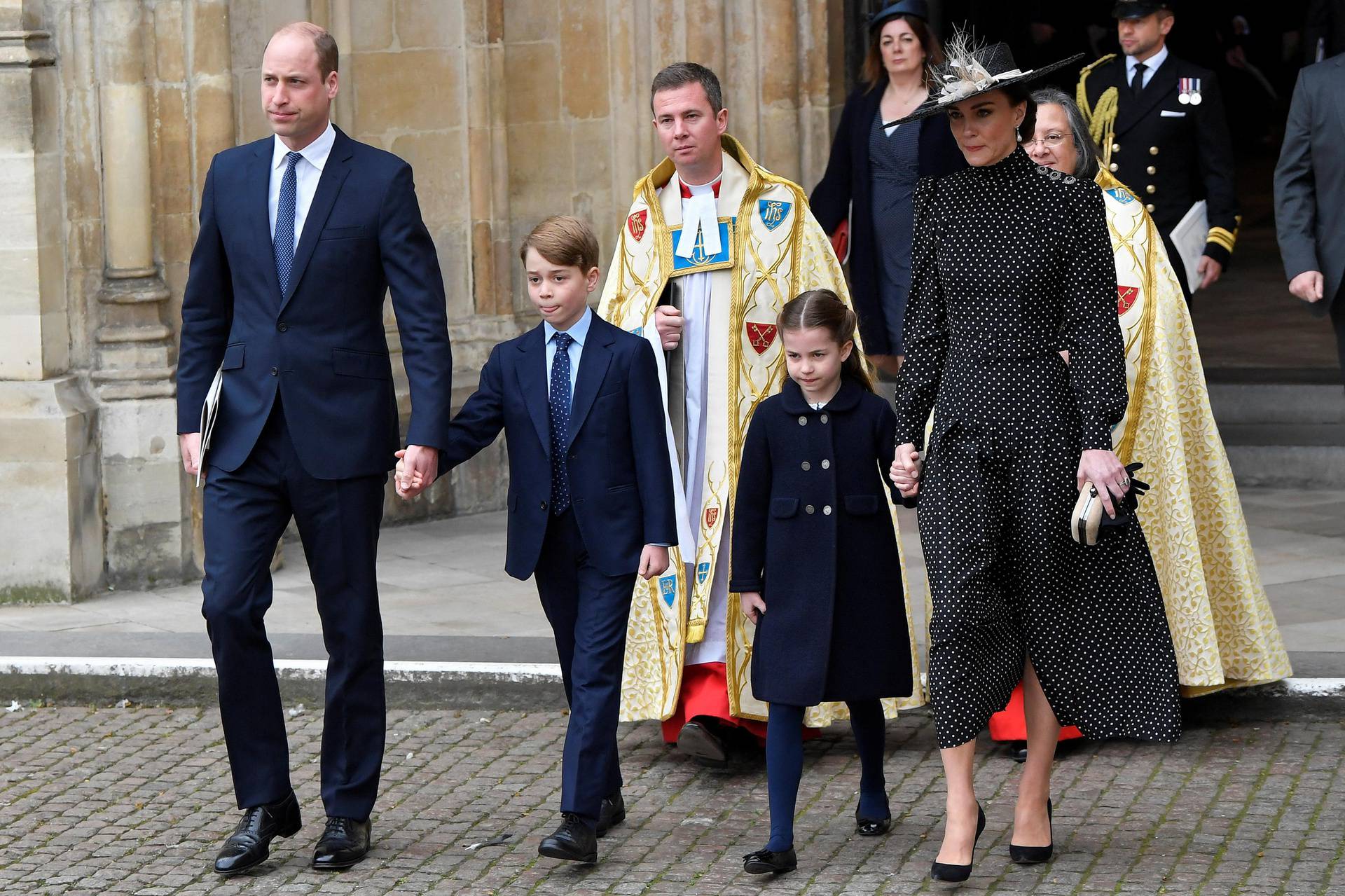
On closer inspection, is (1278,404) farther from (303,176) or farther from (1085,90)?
(303,176)

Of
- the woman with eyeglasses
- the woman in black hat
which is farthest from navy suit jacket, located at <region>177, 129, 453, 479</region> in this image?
the woman in black hat

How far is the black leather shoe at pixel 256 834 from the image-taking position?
4.89m

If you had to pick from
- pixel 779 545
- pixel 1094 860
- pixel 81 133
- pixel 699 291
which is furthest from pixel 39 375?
pixel 1094 860

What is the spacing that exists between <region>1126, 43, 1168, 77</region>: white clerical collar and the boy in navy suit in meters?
3.31

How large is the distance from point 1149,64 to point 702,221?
2620 mm

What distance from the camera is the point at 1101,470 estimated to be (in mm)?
4660

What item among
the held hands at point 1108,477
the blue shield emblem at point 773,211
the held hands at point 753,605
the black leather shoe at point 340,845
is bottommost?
the black leather shoe at point 340,845

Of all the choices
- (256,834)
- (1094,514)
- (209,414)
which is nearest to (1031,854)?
(1094,514)

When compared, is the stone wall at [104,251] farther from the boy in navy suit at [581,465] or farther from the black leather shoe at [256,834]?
the boy in navy suit at [581,465]

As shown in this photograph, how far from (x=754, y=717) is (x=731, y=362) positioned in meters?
Answer: 0.91

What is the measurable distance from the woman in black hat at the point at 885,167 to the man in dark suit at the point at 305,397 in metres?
2.50

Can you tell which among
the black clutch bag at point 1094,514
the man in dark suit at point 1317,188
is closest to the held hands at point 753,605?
the black clutch bag at point 1094,514

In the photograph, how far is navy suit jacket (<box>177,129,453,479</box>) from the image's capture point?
495 cm

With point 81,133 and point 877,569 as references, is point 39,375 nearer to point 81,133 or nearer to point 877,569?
point 81,133
